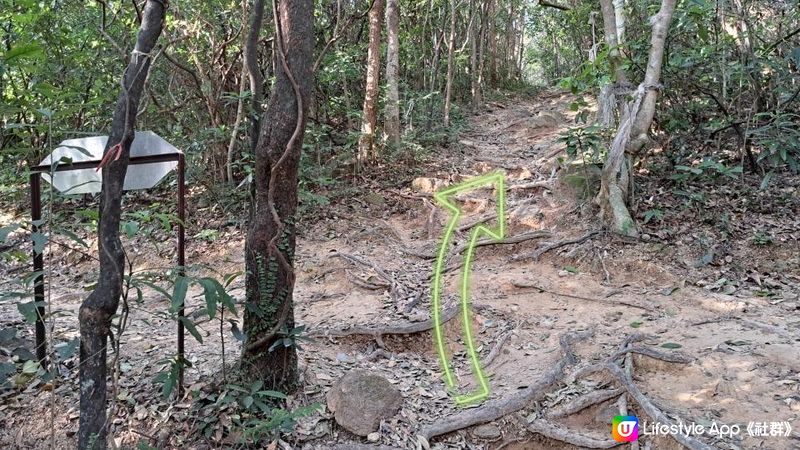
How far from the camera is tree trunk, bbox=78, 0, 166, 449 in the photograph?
2342 millimetres

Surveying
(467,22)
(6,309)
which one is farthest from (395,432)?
(467,22)

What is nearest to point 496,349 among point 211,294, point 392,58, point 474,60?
point 211,294

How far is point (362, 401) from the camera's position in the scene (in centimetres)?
338

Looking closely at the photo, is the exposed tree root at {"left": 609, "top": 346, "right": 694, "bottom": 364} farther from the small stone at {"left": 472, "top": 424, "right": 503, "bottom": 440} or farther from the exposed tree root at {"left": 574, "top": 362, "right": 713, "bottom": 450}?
the small stone at {"left": 472, "top": 424, "right": 503, "bottom": 440}

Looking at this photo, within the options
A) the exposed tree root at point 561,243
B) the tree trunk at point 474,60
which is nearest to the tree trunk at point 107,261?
the exposed tree root at point 561,243

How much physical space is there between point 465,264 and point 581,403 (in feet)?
9.87

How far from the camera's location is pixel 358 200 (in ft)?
26.3

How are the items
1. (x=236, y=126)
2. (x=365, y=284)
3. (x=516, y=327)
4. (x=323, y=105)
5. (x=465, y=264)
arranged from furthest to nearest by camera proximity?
(x=323, y=105) < (x=236, y=126) < (x=465, y=264) < (x=365, y=284) < (x=516, y=327)

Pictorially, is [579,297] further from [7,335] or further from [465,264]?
[7,335]

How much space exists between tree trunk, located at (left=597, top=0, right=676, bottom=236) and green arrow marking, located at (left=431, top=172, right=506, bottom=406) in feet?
4.56

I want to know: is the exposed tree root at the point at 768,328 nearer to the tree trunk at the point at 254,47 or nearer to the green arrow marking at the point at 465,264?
the green arrow marking at the point at 465,264

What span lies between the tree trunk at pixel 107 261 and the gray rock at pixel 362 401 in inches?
53.7

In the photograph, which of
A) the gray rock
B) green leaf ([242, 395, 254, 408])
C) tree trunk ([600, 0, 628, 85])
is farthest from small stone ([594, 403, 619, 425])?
tree trunk ([600, 0, 628, 85])

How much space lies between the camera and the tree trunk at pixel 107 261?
234cm
